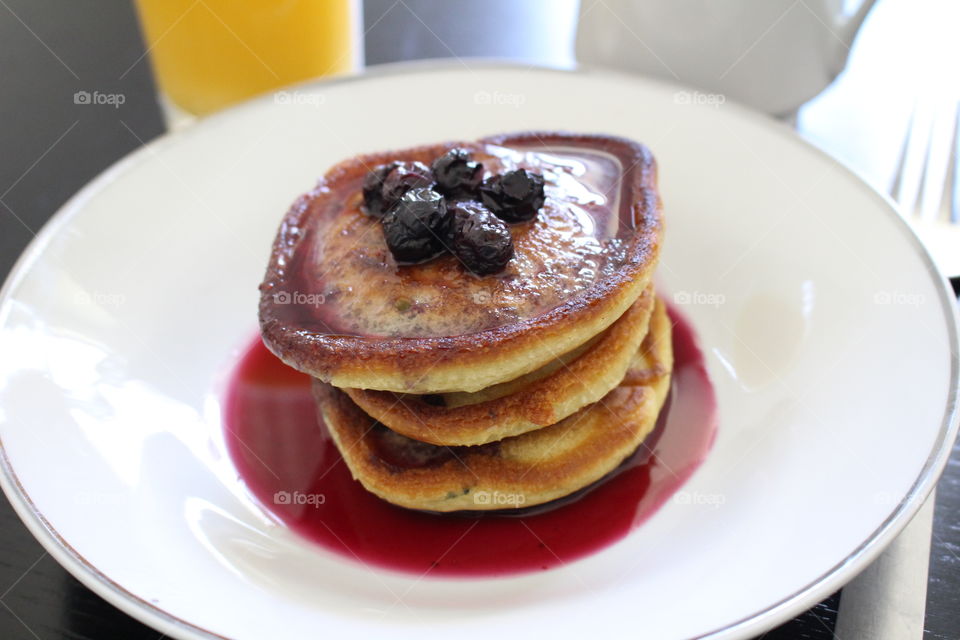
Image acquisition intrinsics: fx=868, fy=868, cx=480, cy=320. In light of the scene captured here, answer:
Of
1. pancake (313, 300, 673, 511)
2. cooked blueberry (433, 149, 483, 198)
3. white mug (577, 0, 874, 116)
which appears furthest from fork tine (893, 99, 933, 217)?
cooked blueberry (433, 149, 483, 198)

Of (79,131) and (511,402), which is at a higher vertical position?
(79,131)

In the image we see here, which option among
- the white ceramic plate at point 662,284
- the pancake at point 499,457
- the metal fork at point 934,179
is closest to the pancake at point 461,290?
the pancake at point 499,457

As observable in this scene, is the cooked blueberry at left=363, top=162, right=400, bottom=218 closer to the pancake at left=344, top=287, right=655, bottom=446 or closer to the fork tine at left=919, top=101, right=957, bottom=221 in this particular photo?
the pancake at left=344, top=287, right=655, bottom=446

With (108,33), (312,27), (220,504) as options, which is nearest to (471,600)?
(220,504)

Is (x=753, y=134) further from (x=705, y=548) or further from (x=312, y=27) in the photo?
(x=312, y=27)

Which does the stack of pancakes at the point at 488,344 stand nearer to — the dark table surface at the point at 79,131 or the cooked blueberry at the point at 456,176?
the cooked blueberry at the point at 456,176

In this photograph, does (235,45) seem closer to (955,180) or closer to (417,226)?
(417,226)

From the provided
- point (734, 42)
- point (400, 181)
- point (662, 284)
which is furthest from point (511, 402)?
point (734, 42)
